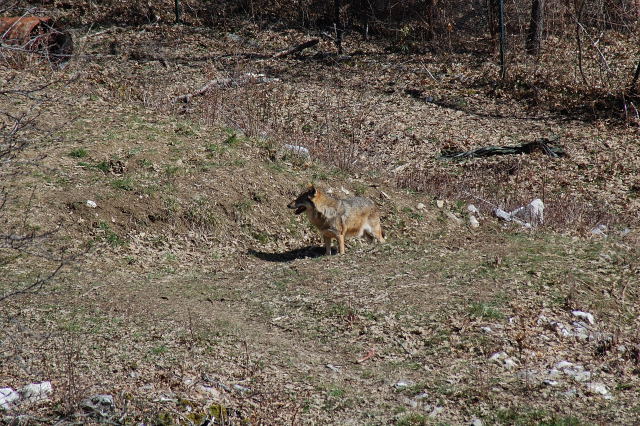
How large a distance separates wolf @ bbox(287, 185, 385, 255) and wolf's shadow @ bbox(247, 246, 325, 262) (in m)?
0.28

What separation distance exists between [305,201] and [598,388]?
19.1ft

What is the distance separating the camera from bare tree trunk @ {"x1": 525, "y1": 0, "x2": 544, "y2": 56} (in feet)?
77.3

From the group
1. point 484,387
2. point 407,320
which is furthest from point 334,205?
point 484,387

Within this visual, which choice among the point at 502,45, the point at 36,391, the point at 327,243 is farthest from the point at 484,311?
the point at 502,45

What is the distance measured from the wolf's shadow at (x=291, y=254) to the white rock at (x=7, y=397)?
5.60 meters

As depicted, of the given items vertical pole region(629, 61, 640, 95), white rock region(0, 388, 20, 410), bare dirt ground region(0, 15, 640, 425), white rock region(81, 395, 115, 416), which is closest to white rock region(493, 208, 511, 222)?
bare dirt ground region(0, 15, 640, 425)

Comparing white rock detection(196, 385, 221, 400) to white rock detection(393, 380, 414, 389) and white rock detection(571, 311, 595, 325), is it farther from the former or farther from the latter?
white rock detection(571, 311, 595, 325)

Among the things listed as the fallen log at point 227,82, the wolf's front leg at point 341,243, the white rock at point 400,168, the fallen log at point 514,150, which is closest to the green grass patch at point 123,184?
the wolf's front leg at point 341,243

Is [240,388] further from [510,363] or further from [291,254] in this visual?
[291,254]

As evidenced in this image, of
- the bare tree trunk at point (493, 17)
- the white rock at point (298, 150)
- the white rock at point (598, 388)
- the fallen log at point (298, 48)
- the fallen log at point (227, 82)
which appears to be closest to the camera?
the white rock at point (598, 388)

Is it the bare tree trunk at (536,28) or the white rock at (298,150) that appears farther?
the bare tree trunk at (536,28)

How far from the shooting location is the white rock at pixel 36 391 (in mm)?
6152

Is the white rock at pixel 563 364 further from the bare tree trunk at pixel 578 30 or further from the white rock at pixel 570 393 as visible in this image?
the bare tree trunk at pixel 578 30

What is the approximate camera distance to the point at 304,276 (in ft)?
33.3
